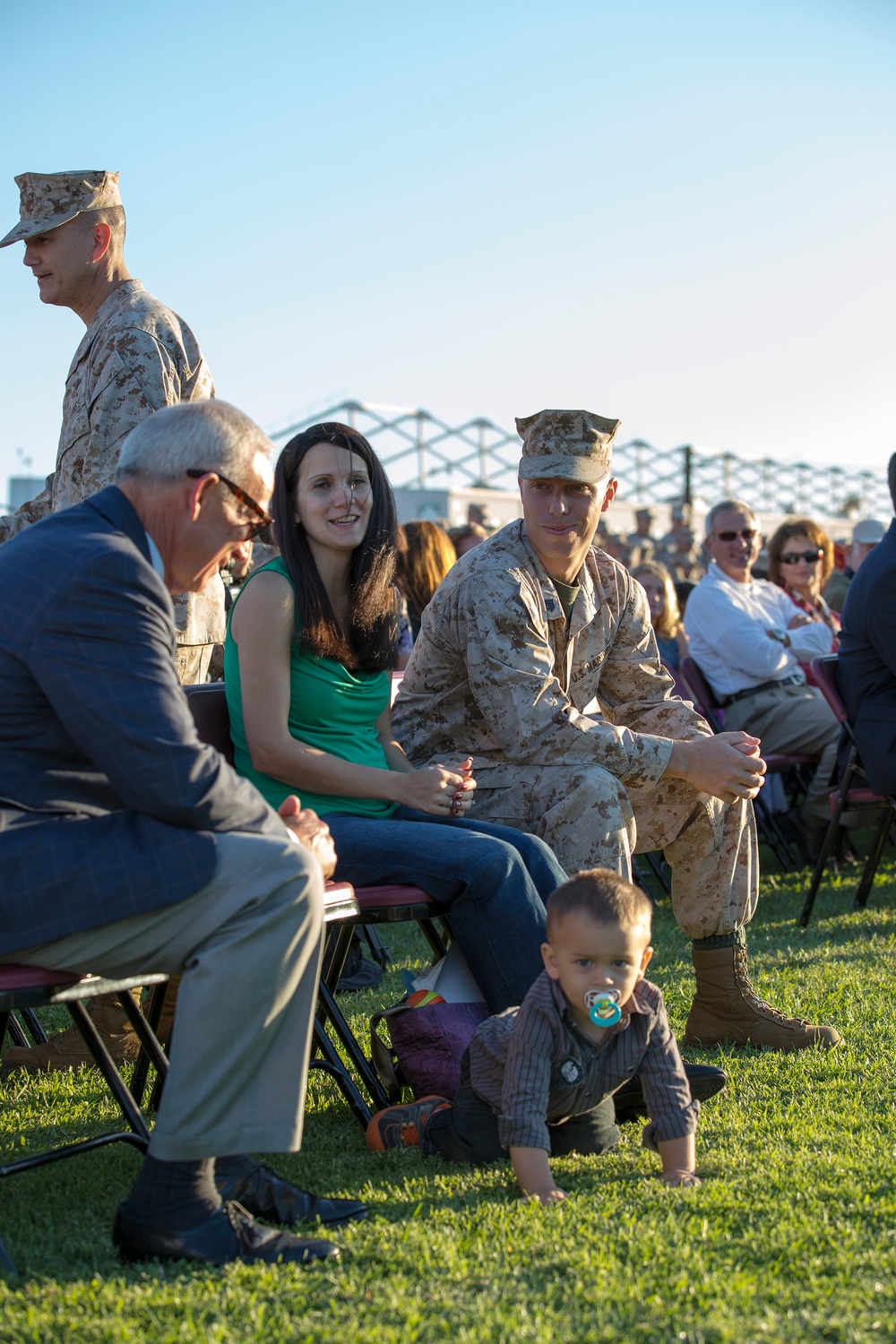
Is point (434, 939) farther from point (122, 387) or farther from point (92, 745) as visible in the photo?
point (122, 387)

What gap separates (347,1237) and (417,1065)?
2.59ft

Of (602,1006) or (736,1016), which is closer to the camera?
(602,1006)

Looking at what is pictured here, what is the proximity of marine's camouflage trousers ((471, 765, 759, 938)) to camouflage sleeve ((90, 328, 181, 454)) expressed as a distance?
153 centimetres

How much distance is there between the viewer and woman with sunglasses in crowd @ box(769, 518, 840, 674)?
8.59 m

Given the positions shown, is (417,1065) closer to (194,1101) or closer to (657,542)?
(194,1101)

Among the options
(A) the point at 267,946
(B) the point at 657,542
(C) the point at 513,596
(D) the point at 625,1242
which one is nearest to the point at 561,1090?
(D) the point at 625,1242

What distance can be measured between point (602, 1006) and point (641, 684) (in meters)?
1.70

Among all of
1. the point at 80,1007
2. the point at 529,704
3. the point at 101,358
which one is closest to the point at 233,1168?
the point at 80,1007

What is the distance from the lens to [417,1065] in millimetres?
3268

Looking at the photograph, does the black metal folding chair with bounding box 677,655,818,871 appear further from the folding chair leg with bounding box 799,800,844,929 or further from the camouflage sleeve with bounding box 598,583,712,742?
the camouflage sleeve with bounding box 598,583,712,742

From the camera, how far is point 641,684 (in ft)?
13.9

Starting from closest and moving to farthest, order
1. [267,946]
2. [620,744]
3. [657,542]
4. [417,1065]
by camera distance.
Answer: [267,946], [417,1065], [620,744], [657,542]

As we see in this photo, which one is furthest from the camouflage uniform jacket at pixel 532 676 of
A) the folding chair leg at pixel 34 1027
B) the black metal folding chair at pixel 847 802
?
the black metal folding chair at pixel 847 802

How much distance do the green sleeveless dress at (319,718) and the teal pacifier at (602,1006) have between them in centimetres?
95
